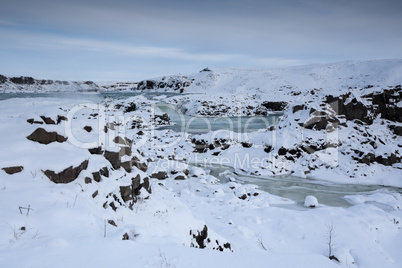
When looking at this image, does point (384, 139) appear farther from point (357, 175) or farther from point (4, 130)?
point (4, 130)

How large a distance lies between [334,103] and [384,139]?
14.0ft

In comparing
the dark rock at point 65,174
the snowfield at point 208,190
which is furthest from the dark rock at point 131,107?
the dark rock at point 65,174

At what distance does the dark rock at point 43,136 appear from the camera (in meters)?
6.20

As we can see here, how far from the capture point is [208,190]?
12375 mm

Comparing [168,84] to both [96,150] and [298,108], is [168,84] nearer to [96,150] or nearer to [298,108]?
[298,108]

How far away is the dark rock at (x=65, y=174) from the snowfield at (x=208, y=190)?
0.02 meters

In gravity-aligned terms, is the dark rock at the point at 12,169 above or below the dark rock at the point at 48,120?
below

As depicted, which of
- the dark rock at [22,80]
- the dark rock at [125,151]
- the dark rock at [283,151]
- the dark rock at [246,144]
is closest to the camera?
the dark rock at [125,151]

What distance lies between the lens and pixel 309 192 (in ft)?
41.4

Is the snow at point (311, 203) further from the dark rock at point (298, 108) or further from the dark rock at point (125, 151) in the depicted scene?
the dark rock at point (298, 108)

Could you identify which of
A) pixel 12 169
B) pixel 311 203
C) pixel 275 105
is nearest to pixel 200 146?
→ pixel 311 203

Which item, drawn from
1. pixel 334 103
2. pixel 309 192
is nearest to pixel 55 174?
pixel 309 192

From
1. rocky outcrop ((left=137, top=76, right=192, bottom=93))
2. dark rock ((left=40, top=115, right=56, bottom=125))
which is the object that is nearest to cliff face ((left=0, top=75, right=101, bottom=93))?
rocky outcrop ((left=137, top=76, right=192, bottom=93))

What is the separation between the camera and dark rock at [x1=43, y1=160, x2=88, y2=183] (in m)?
5.40
